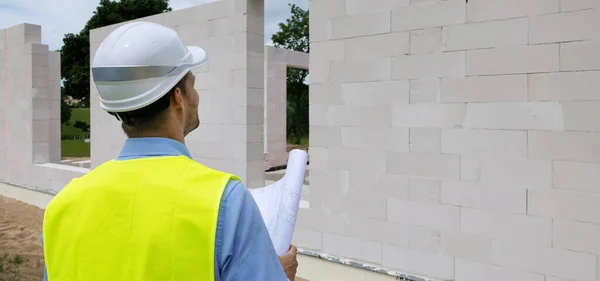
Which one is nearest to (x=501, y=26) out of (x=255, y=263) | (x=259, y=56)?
(x=259, y=56)

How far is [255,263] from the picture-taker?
0.93 meters

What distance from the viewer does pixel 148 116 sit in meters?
1.08

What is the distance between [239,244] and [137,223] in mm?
216

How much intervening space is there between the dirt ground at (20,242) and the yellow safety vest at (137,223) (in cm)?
402

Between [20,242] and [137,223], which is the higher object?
[137,223]

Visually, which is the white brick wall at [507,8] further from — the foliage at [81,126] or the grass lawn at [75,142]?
the foliage at [81,126]

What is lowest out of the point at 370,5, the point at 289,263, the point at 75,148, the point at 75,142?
the point at 75,148

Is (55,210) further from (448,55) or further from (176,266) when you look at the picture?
(448,55)

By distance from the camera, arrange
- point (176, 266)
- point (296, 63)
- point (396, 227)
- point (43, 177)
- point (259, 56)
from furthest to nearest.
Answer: point (296, 63)
point (43, 177)
point (259, 56)
point (396, 227)
point (176, 266)

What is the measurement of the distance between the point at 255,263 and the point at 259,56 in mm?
4642

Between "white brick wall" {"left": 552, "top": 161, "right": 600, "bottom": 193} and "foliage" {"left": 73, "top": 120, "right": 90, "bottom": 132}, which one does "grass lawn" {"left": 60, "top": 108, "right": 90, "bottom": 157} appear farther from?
"white brick wall" {"left": 552, "top": 161, "right": 600, "bottom": 193}

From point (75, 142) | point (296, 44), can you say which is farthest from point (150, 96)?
point (296, 44)

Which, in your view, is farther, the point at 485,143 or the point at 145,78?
the point at 485,143

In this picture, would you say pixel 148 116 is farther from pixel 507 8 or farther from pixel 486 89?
pixel 507 8
